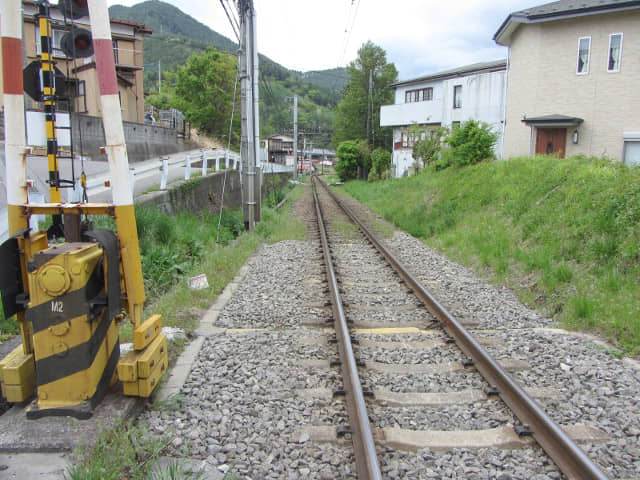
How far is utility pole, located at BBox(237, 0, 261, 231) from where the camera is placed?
12.6 metres

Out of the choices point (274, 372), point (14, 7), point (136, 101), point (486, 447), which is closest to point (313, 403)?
point (274, 372)

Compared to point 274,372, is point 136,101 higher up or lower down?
higher up

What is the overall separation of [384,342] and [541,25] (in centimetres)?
1808

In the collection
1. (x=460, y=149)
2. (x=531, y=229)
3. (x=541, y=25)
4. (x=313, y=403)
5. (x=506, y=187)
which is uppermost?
(x=541, y=25)

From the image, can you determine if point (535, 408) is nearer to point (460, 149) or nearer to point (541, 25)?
point (460, 149)

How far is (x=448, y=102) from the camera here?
30766 mm

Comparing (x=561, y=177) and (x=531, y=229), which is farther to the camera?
(x=561, y=177)

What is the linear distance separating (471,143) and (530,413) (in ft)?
44.6

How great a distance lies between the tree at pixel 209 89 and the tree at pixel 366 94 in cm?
1733

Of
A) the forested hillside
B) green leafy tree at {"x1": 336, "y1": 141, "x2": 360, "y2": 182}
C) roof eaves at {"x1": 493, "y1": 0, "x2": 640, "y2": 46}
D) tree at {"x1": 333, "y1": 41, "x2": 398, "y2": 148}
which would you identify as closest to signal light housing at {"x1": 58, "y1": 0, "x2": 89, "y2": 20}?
roof eaves at {"x1": 493, "y1": 0, "x2": 640, "y2": 46}

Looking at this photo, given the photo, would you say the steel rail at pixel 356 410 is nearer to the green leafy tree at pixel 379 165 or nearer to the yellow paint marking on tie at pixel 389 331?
the yellow paint marking on tie at pixel 389 331

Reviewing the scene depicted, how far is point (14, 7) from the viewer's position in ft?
10.3

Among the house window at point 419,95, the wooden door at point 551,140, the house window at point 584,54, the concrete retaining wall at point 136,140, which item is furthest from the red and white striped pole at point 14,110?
the house window at point 419,95

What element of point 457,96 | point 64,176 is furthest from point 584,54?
point 64,176
